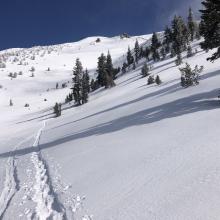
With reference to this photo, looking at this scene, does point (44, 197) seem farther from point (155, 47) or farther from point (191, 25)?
point (191, 25)

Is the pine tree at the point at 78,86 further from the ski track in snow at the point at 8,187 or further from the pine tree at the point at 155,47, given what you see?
the ski track in snow at the point at 8,187

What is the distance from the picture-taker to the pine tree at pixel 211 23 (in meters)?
25.1

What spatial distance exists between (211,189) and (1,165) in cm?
1674

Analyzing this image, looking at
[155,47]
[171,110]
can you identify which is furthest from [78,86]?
[171,110]

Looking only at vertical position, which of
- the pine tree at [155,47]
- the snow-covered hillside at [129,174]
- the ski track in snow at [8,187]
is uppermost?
the pine tree at [155,47]

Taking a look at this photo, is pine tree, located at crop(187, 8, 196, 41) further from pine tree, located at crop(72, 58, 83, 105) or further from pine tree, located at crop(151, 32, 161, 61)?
pine tree, located at crop(72, 58, 83, 105)

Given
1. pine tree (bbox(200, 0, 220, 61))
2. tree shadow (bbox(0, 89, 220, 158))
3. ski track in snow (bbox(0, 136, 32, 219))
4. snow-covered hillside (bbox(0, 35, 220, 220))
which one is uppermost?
pine tree (bbox(200, 0, 220, 61))

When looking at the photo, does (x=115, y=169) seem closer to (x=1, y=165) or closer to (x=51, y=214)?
(x=51, y=214)

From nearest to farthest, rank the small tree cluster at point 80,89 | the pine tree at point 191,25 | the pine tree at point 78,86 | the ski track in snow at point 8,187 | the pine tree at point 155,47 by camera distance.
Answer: the ski track in snow at point 8,187, the small tree cluster at point 80,89, the pine tree at point 78,86, the pine tree at point 155,47, the pine tree at point 191,25

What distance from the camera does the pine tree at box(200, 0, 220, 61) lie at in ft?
82.2

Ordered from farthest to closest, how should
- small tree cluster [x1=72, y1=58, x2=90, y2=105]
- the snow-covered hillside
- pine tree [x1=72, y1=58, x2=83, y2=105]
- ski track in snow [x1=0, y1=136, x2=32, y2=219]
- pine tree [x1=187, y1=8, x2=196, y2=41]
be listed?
pine tree [x1=187, y1=8, x2=196, y2=41] → pine tree [x1=72, y1=58, x2=83, y2=105] → small tree cluster [x1=72, y1=58, x2=90, y2=105] → ski track in snow [x1=0, y1=136, x2=32, y2=219] → the snow-covered hillside

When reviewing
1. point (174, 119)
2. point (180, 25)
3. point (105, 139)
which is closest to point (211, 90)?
point (174, 119)

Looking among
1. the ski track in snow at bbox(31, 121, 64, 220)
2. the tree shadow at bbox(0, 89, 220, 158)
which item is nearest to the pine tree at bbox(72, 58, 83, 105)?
the tree shadow at bbox(0, 89, 220, 158)

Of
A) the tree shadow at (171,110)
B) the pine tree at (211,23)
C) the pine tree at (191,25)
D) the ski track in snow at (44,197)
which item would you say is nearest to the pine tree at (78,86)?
the pine tree at (191,25)
